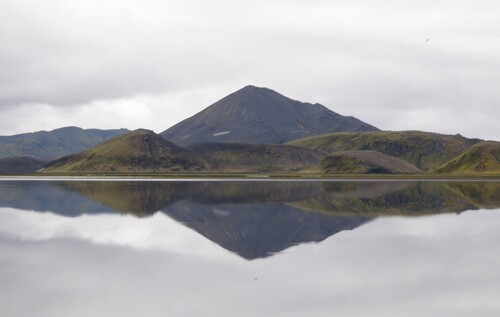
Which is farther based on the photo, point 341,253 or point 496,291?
point 341,253

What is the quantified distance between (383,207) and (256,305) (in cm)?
4131

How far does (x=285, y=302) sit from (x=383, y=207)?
133 feet

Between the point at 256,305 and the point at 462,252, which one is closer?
the point at 256,305

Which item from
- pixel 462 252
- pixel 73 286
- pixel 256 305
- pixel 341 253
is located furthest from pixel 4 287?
pixel 462 252

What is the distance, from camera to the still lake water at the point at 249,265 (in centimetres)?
1852

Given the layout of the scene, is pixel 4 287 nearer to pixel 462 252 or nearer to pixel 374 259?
pixel 374 259

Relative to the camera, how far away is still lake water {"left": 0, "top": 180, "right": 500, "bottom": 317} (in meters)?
18.5

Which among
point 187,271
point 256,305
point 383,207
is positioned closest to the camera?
point 256,305

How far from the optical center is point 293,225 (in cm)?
4075

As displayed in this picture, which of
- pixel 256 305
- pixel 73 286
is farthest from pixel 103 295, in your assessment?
pixel 256 305

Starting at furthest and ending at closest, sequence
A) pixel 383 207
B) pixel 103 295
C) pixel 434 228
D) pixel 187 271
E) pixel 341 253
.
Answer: pixel 383 207 < pixel 434 228 < pixel 341 253 < pixel 187 271 < pixel 103 295

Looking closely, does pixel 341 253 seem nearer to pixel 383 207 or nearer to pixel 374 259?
pixel 374 259

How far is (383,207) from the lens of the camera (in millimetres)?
57375

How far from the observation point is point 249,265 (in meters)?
25.6
